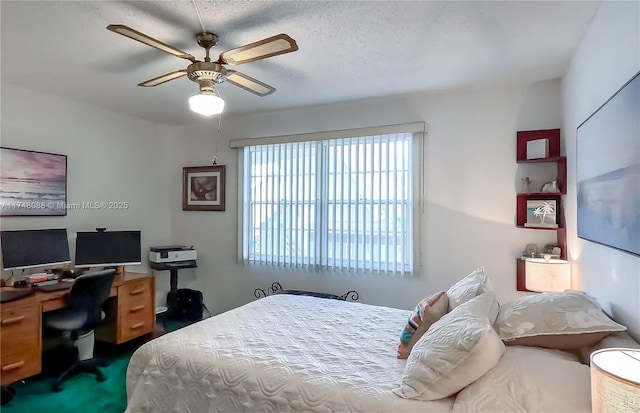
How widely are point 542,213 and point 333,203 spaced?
6.16ft

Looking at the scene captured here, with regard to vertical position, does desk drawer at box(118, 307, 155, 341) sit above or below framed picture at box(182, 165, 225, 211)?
below

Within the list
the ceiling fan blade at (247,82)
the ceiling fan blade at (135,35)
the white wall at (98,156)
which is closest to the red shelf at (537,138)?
the ceiling fan blade at (247,82)

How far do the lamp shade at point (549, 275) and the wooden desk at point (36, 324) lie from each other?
3475 millimetres

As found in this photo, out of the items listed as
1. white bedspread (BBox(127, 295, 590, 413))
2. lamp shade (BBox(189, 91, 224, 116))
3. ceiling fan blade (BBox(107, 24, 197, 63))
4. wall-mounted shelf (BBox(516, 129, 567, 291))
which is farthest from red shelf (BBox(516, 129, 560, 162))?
ceiling fan blade (BBox(107, 24, 197, 63))

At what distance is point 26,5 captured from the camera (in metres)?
1.94

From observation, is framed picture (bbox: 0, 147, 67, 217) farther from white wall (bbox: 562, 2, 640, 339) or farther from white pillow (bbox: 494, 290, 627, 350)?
white wall (bbox: 562, 2, 640, 339)

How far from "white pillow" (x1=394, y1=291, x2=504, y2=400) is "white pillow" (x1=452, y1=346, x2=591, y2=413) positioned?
47 millimetres

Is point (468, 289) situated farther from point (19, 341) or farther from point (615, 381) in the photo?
point (19, 341)

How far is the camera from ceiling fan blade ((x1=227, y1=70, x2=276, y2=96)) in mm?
2256

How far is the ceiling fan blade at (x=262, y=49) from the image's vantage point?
1.75 m

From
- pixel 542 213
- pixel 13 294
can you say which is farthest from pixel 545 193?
pixel 13 294

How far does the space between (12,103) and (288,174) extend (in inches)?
101

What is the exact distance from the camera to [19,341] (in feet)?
8.63

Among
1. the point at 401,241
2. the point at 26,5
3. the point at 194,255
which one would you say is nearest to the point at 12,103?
the point at 26,5
